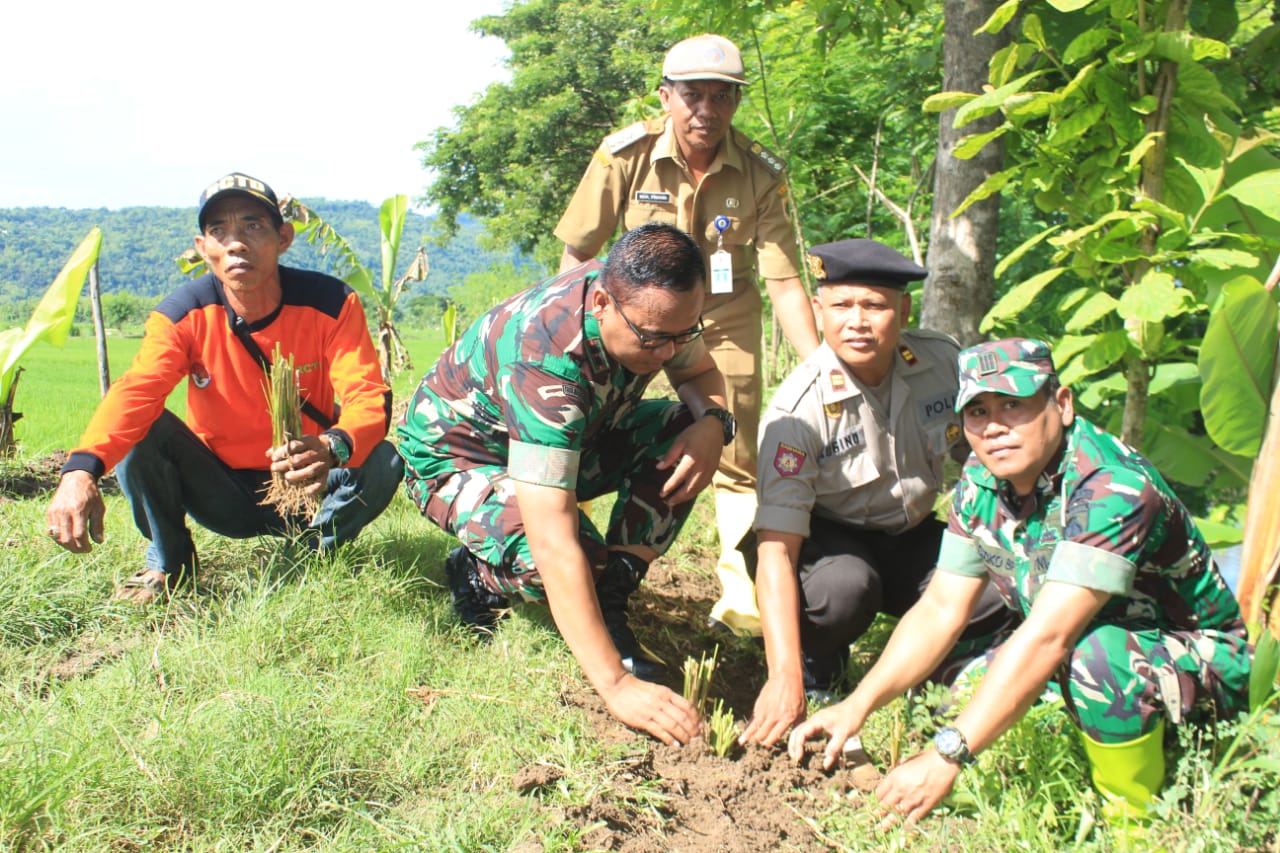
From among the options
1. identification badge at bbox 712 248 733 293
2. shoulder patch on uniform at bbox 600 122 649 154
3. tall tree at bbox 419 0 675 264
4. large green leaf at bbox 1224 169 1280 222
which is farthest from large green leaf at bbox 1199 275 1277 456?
tall tree at bbox 419 0 675 264

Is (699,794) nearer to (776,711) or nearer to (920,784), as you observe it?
(776,711)

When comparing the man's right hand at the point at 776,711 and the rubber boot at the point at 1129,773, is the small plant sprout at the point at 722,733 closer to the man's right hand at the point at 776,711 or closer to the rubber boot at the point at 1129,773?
the man's right hand at the point at 776,711

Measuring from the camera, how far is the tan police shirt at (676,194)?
156 inches

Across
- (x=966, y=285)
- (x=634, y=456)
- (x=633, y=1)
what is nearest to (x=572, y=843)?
(x=634, y=456)

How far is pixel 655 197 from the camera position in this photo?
3.97 meters

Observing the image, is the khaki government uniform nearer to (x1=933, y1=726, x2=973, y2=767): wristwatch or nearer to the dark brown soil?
the dark brown soil

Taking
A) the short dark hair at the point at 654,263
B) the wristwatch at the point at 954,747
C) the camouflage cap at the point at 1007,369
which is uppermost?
the short dark hair at the point at 654,263

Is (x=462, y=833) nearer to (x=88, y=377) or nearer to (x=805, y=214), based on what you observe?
(x=805, y=214)

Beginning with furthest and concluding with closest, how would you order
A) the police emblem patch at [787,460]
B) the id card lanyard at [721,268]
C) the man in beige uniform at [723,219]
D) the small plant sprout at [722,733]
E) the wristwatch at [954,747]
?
the id card lanyard at [721,268] < the man in beige uniform at [723,219] < the police emblem patch at [787,460] < the small plant sprout at [722,733] < the wristwatch at [954,747]

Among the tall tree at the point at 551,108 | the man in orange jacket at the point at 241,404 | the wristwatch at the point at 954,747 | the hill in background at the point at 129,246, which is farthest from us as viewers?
the hill in background at the point at 129,246

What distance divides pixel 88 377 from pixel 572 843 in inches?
621

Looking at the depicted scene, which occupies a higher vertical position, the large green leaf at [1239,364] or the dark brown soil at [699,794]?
the large green leaf at [1239,364]

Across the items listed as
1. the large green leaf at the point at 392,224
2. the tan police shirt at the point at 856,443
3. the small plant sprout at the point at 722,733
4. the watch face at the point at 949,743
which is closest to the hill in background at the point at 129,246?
the large green leaf at the point at 392,224

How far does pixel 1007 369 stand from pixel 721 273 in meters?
1.93
